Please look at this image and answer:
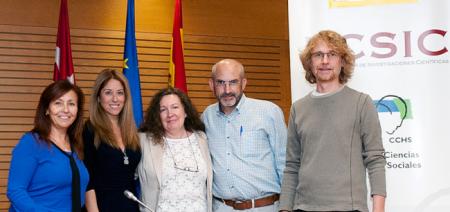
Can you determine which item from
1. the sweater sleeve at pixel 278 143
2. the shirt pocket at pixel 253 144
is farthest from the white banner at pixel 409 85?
the shirt pocket at pixel 253 144

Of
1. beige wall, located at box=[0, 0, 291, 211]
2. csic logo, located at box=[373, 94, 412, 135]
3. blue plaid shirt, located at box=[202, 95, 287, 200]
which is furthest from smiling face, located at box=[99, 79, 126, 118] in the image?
beige wall, located at box=[0, 0, 291, 211]

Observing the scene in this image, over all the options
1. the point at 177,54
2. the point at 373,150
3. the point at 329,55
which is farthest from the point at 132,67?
the point at 373,150

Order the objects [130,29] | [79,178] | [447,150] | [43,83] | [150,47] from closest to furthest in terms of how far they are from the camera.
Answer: [79,178] → [447,150] → [130,29] → [43,83] → [150,47]

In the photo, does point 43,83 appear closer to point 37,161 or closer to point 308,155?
point 37,161

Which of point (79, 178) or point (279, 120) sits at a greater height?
point (279, 120)

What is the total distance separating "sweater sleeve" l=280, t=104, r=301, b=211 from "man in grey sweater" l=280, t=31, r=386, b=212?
2 cm

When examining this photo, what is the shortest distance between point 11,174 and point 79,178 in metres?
0.31

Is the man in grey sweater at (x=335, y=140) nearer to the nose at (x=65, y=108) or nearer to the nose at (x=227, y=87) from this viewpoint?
the nose at (x=227, y=87)

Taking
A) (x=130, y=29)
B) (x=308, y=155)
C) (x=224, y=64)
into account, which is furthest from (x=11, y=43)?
(x=308, y=155)

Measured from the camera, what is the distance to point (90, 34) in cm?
523

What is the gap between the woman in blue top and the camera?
2619 mm

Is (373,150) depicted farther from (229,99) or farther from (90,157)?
(90,157)

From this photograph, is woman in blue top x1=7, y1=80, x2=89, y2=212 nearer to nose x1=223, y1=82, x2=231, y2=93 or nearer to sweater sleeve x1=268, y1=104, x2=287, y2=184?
nose x1=223, y1=82, x2=231, y2=93

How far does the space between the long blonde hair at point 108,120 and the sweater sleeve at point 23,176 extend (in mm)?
492
